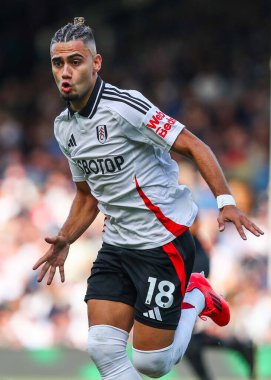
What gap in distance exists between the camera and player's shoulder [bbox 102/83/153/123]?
20.8ft

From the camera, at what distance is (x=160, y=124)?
6.34m

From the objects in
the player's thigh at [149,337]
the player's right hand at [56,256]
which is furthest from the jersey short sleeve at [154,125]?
the player's thigh at [149,337]

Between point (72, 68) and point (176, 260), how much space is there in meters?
1.28

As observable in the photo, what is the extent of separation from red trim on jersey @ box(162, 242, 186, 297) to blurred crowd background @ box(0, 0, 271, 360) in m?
2.70

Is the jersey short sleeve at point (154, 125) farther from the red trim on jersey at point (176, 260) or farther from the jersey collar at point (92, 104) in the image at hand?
the red trim on jersey at point (176, 260)

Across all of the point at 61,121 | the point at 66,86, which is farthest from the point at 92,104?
the point at 61,121

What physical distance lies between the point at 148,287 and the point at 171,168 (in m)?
0.72

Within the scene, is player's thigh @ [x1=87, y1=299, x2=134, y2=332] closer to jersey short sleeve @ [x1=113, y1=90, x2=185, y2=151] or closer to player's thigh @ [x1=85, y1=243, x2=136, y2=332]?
player's thigh @ [x1=85, y1=243, x2=136, y2=332]

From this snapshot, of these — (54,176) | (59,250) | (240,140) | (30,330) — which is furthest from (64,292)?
(59,250)

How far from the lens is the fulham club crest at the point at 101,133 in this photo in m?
6.43

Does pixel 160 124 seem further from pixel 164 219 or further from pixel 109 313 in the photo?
pixel 109 313

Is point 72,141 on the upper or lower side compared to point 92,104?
lower

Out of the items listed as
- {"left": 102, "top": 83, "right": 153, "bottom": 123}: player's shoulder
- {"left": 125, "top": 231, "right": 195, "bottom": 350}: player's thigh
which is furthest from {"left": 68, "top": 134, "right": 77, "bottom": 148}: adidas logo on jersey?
{"left": 125, "top": 231, "right": 195, "bottom": 350}: player's thigh

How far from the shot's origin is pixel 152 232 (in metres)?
6.61
